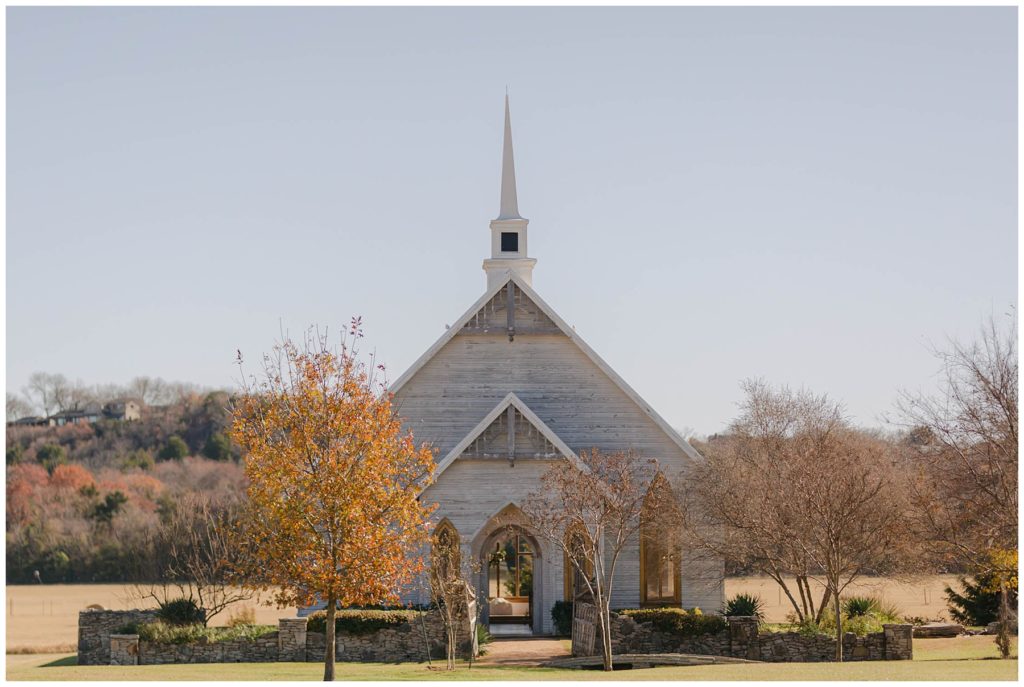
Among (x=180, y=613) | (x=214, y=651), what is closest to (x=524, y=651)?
(x=214, y=651)

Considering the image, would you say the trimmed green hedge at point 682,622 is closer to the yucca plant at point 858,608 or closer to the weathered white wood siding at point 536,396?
the yucca plant at point 858,608

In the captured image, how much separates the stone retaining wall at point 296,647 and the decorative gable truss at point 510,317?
1006 centimetres

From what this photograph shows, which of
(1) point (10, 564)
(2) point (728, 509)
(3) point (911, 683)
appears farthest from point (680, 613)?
(1) point (10, 564)

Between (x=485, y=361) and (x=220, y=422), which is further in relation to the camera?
(x=220, y=422)

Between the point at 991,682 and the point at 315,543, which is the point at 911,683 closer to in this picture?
the point at 991,682

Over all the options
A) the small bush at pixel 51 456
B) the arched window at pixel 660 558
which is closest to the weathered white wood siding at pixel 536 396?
the arched window at pixel 660 558

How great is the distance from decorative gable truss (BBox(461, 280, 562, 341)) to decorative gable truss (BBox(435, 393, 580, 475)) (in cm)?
301

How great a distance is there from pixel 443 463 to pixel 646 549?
20.6 feet

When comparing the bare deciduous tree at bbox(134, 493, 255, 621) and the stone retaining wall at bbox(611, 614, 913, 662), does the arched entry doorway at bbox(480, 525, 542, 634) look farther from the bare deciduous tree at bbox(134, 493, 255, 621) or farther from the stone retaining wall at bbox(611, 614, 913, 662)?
the bare deciduous tree at bbox(134, 493, 255, 621)

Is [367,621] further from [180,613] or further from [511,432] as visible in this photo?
[511,432]

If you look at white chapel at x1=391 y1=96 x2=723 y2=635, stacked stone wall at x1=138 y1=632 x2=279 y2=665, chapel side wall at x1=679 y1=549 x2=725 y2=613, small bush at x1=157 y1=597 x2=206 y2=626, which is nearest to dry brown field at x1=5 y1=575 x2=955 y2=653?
small bush at x1=157 y1=597 x2=206 y2=626

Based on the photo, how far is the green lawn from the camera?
88.8ft

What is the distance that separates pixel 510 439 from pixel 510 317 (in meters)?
4.26

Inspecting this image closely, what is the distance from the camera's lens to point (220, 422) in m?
122
